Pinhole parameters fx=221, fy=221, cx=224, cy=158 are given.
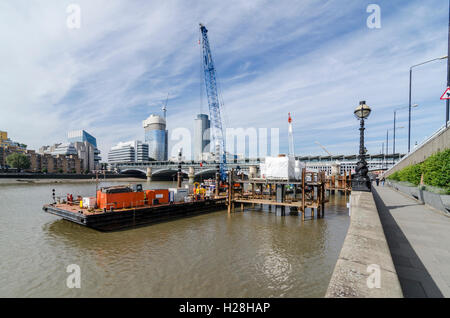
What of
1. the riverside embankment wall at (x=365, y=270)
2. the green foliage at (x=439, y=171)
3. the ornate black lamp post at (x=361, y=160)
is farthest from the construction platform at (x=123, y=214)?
the green foliage at (x=439, y=171)

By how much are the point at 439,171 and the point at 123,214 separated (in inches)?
1084

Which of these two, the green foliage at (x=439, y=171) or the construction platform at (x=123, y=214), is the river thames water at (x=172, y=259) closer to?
the construction platform at (x=123, y=214)

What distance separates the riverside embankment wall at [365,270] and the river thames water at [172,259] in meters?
4.55

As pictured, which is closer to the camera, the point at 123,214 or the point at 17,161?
the point at 123,214

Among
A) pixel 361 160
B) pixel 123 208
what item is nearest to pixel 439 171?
pixel 361 160

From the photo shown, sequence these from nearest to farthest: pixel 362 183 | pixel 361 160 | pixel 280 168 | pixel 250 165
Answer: pixel 361 160 → pixel 362 183 → pixel 280 168 → pixel 250 165

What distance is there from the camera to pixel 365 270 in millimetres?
4895

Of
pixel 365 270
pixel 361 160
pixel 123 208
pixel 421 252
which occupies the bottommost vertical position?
pixel 123 208

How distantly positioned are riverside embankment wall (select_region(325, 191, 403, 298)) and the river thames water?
455 centimetres

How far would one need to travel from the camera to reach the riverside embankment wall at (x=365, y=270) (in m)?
4.06

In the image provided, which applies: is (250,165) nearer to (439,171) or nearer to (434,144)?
(434,144)

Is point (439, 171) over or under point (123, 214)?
over
